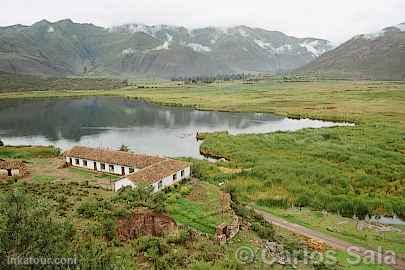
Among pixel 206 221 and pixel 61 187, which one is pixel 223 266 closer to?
pixel 206 221

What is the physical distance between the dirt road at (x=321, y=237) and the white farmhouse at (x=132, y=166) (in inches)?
367

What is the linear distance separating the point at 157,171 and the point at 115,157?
25.9 ft

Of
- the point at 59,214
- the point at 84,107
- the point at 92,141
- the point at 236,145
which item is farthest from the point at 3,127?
the point at 59,214

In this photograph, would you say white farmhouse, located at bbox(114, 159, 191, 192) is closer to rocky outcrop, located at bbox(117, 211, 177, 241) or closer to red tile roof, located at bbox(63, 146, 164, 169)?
red tile roof, located at bbox(63, 146, 164, 169)

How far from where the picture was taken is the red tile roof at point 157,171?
3760 cm

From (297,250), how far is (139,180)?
14861mm

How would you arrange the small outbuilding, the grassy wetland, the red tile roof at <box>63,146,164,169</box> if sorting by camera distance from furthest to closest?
1. the red tile roof at <box>63,146,164,169</box>
2. the small outbuilding
3. the grassy wetland

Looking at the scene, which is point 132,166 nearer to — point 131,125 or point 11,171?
point 11,171

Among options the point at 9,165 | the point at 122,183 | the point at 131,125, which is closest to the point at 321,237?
the point at 122,183

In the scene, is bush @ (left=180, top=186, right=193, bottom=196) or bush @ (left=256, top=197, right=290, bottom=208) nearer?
bush @ (left=180, top=186, right=193, bottom=196)

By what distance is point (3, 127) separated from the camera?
95875 millimetres

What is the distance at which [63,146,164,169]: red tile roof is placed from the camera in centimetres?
4419

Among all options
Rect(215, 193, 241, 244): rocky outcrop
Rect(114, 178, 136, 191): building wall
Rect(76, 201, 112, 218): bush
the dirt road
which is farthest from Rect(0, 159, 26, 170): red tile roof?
the dirt road

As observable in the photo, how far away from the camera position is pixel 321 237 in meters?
31.3
